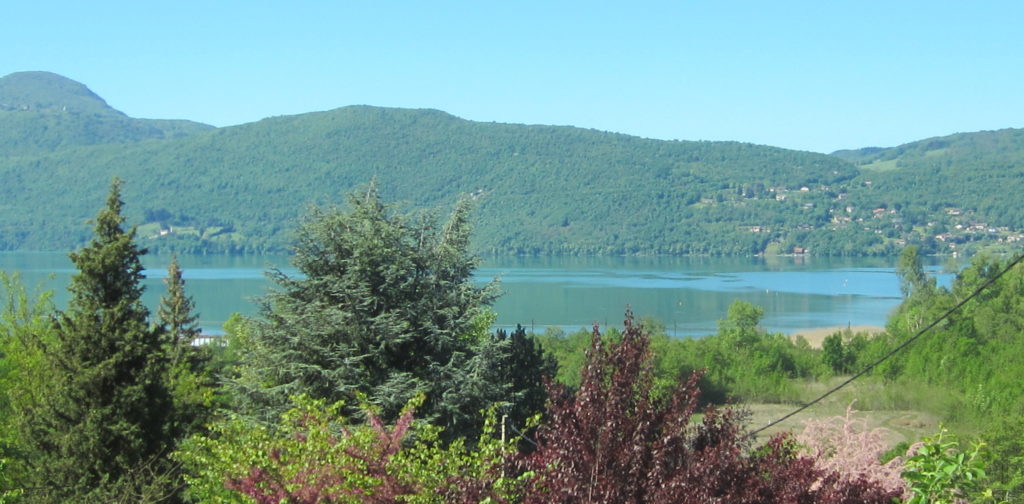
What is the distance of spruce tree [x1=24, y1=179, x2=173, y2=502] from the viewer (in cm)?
1091

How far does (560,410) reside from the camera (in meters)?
5.59

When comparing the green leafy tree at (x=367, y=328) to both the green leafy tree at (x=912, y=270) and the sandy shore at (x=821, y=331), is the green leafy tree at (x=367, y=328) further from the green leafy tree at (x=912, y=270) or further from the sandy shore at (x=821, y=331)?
the green leafy tree at (x=912, y=270)

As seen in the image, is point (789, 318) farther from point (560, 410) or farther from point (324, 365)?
point (560, 410)

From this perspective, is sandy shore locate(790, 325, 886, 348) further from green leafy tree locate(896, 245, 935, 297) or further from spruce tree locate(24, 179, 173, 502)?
spruce tree locate(24, 179, 173, 502)

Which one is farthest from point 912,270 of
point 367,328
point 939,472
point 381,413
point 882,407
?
point 939,472

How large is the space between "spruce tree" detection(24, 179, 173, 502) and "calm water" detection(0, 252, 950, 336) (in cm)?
2995

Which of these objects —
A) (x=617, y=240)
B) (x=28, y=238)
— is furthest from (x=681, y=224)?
(x=28, y=238)

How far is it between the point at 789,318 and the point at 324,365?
6543cm

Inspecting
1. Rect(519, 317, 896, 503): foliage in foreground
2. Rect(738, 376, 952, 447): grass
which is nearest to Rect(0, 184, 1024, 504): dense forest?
Rect(519, 317, 896, 503): foliage in foreground

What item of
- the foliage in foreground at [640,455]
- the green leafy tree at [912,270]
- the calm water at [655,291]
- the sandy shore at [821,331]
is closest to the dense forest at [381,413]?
the foliage in foreground at [640,455]

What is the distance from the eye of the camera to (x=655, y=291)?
93.1 metres

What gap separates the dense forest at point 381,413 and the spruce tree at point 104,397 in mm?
22

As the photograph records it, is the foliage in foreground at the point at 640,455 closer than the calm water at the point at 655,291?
Yes

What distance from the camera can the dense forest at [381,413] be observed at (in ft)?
18.2
